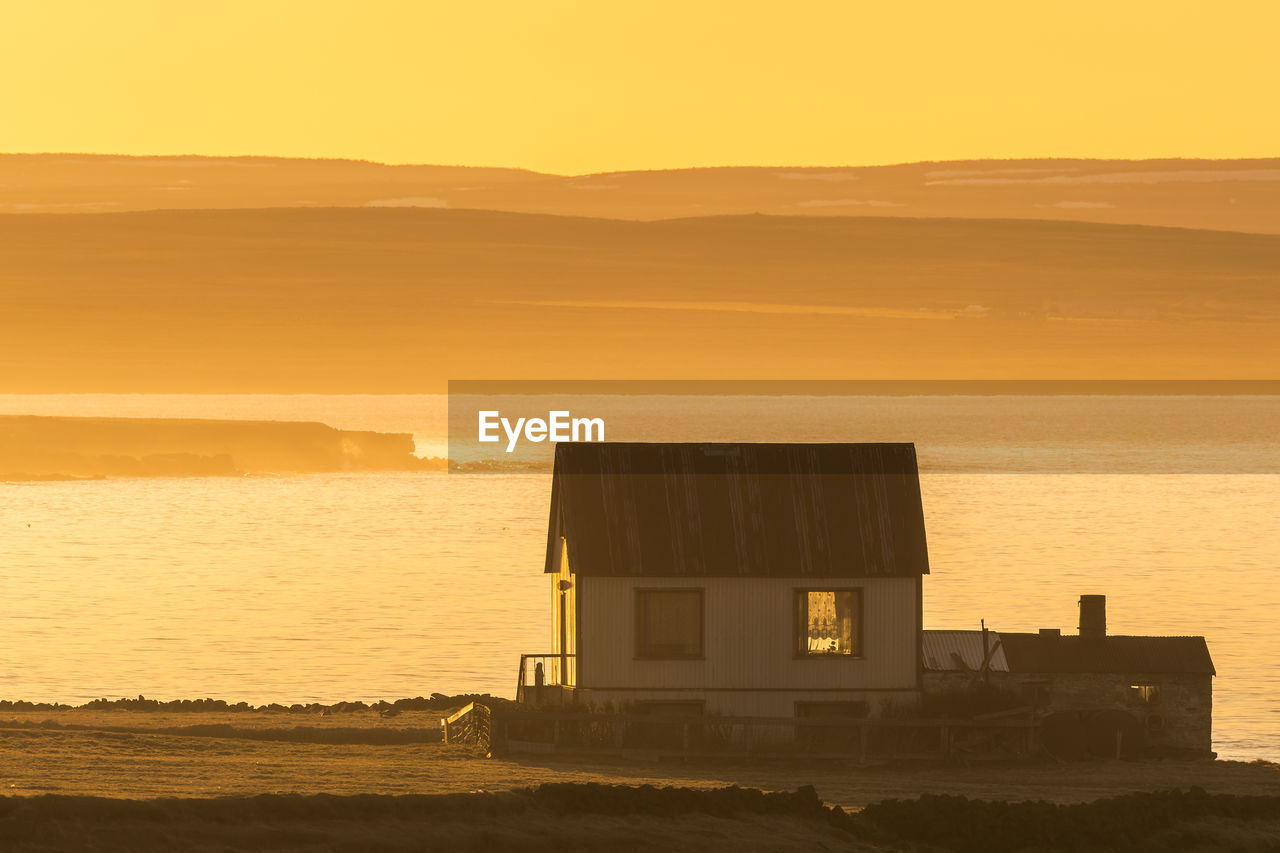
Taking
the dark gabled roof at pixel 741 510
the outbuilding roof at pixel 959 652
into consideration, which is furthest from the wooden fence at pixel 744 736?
the dark gabled roof at pixel 741 510

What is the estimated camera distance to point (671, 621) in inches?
1571

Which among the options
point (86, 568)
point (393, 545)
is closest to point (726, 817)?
point (86, 568)

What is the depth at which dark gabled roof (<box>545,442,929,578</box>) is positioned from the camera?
39938 millimetres

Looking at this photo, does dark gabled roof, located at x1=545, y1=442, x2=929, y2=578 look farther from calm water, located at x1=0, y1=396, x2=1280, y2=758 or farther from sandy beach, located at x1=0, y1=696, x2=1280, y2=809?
calm water, located at x1=0, y1=396, x2=1280, y2=758

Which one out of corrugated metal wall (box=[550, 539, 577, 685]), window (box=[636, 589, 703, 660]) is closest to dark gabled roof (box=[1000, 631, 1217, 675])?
window (box=[636, 589, 703, 660])

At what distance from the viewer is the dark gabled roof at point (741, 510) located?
131ft

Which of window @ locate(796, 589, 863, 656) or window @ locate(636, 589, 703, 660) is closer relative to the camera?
window @ locate(636, 589, 703, 660)

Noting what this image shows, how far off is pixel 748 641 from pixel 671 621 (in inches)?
62.5

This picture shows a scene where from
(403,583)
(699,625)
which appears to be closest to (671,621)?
(699,625)

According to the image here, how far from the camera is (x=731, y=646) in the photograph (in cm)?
3991

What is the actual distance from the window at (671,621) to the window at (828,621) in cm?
208

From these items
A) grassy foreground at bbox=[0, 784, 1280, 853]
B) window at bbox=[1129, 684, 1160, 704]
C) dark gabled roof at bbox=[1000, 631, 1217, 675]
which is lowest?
grassy foreground at bbox=[0, 784, 1280, 853]

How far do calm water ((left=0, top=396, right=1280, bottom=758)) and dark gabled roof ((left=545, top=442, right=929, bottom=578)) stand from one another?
38.4ft

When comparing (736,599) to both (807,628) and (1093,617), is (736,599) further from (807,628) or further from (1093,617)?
(1093,617)
